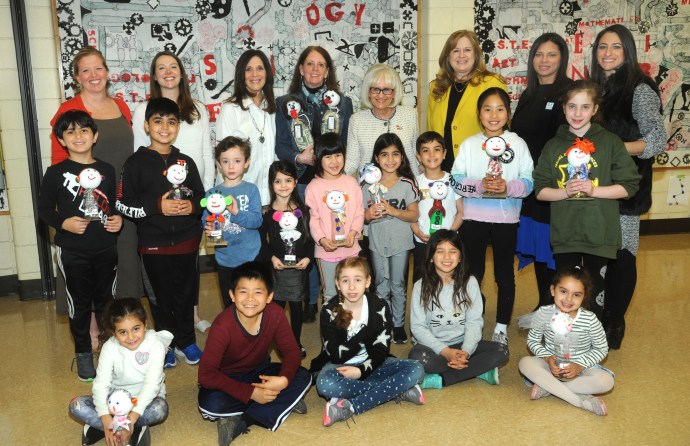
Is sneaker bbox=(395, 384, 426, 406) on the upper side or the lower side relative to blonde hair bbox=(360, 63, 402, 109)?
lower

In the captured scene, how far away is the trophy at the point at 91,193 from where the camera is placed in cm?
323

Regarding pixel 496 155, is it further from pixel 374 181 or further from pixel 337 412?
pixel 337 412

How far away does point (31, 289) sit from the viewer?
200 inches

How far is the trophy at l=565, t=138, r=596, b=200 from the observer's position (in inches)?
132

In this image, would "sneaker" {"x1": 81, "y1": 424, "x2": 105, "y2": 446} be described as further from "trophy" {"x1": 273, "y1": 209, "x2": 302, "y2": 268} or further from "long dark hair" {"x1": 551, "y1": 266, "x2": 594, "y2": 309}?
"long dark hair" {"x1": 551, "y1": 266, "x2": 594, "y2": 309}

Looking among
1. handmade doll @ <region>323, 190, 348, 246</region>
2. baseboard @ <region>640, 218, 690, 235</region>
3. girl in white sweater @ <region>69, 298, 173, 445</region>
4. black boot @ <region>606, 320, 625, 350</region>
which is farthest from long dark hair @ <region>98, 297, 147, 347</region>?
baseboard @ <region>640, 218, 690, 235</region>

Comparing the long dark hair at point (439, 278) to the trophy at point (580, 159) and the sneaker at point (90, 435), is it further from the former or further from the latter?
the sneaker at point (90, 435)

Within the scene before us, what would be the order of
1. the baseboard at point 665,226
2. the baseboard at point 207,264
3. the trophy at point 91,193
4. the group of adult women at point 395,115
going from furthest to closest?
the baseboard at point 665,226 < the baseboard at point 207,264 < the group of adult women at point 395,115 < the trophy at point 91,193

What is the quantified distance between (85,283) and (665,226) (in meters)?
5.89

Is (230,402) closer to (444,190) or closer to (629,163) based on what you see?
(444,190)

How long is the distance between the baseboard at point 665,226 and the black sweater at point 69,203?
557 centimetres

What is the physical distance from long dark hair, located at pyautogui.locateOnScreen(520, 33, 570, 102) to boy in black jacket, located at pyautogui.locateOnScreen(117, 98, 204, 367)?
2.14 metres

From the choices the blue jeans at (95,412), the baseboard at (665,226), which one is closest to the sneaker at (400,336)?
the blue jeans at (95,412)

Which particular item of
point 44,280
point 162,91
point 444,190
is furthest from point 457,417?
point 44,280
